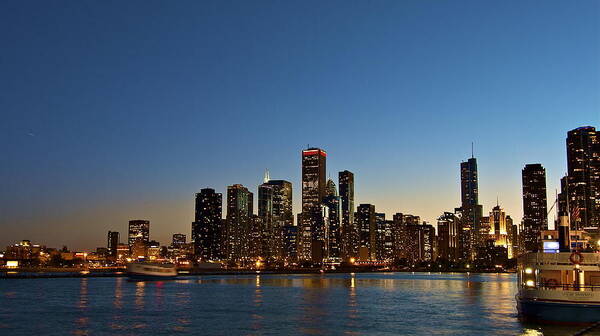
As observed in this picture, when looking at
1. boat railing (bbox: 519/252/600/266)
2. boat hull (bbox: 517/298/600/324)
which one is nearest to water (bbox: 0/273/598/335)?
boat hull (bbox: 517/298/600/324)

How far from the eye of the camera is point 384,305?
8769 centimetres

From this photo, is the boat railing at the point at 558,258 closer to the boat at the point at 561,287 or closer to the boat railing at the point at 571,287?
the boat at the point at 561,287

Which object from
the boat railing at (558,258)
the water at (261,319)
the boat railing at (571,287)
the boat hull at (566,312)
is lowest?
the water at (261,319)

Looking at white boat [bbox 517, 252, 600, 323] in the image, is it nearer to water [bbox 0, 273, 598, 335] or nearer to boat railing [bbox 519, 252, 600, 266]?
boat railing [bbox 519, 252, 600, 266]

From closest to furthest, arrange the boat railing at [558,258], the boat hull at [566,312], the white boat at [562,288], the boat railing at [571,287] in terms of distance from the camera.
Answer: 1. the boat hull at [566,312]
2. the white boat at [562,288]
3. the boat railing at [571,287]
4. the boat railing at [558,258]

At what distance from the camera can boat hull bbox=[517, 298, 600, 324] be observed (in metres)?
48.5

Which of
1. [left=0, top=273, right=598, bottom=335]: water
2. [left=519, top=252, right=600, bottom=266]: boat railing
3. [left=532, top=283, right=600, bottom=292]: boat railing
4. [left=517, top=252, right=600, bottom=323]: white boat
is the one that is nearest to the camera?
[left=517, top=252, right=600, bottom=323]: white boat

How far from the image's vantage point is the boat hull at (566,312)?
48.5 meters

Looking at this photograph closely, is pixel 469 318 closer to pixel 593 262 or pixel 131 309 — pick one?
pixel 593 262

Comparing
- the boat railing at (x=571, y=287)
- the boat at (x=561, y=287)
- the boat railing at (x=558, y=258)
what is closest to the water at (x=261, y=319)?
the boat at (x=561, y=287)

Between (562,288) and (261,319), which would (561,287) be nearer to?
(562,288)

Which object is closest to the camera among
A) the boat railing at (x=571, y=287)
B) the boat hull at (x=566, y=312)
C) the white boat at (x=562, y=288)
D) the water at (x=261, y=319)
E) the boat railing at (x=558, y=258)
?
the boat hull at (x=566, y=312)

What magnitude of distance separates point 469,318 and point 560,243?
1521 centimetres

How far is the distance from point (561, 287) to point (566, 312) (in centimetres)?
358
